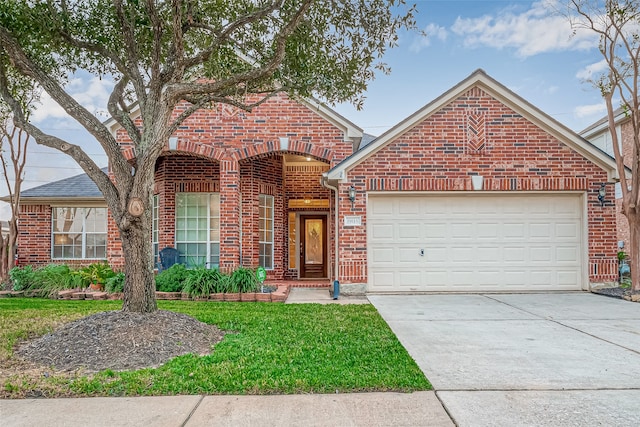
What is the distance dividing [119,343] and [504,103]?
377 inches

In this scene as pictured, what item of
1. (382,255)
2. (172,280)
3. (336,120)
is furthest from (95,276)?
(336,120)

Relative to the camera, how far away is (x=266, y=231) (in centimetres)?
1278

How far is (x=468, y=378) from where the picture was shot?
13.7ft

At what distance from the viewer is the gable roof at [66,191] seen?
1422 cm

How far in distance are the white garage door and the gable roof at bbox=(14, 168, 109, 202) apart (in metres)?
9.70

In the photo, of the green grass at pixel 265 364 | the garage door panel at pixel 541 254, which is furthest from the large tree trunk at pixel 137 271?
the garage door panel at pixel 541 254

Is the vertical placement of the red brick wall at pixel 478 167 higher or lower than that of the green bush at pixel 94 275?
higher

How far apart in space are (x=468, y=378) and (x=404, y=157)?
6.80 meters

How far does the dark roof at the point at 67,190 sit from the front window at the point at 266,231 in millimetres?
5786

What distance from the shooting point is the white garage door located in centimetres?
1028

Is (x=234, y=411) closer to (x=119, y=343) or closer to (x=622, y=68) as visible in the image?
(x=119, y=343)

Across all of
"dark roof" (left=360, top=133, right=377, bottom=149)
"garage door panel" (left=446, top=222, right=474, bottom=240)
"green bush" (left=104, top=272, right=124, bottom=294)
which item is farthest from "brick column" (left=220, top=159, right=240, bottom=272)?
"garage door panel" (left=446, top=222, right=474, bottom=240)

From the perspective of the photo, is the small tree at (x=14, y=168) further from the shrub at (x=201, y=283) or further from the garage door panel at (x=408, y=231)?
the garage door panel at (x=408, y=231)

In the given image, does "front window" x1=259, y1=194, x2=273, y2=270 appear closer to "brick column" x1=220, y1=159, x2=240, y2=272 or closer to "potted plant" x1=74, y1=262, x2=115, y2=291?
"brick column" x1=220, y1=159, x2=240, y2=272
